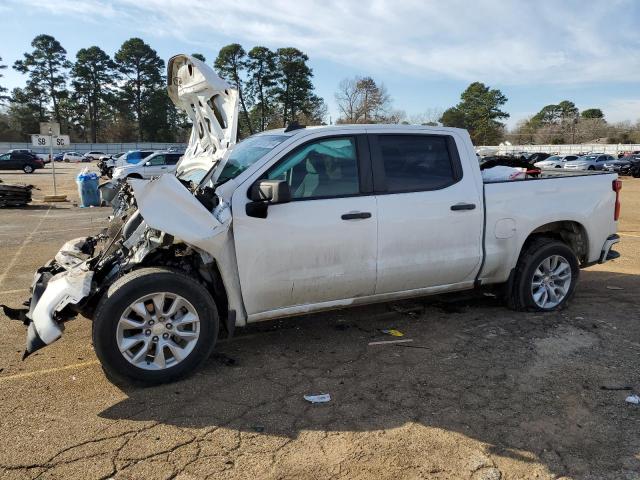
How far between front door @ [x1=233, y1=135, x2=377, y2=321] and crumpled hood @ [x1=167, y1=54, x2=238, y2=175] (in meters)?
0.83

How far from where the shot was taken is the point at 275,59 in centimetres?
7481

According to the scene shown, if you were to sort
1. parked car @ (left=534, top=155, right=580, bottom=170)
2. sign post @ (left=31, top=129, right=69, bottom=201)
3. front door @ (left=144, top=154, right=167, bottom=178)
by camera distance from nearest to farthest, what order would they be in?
sign post @ (left=31, top=129, right=69, bottom=201) → front door @ (left=144, top=154, right=167, bottom=178) → parked car @ (left=534, top=155, right=580, bottom=170)

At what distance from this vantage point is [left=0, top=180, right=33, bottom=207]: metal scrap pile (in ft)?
52.2

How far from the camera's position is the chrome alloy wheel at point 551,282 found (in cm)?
516

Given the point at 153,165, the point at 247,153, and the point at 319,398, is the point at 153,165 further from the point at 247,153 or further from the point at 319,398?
the point at 319,398

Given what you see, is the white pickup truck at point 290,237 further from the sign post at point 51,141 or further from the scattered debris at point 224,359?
the sign post at point 51,141

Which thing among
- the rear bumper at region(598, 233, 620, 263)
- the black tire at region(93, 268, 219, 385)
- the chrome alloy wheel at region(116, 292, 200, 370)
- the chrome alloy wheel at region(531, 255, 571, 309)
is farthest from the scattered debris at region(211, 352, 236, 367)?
the rear bumper at region(598, 233, 620, 263)

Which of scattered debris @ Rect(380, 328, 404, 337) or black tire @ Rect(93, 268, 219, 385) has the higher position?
black tire @ Rect(93, 268, 219, 385)

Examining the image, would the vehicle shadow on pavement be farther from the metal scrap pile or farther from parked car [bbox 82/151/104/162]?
parked car [bbox 82/151/104/162]

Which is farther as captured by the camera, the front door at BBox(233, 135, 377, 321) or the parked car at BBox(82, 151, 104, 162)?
the parked car at BBox(82, 151, 104, 162)

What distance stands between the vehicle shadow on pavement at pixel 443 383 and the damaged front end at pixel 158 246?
0.74m

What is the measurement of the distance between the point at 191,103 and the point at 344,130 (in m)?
1.81

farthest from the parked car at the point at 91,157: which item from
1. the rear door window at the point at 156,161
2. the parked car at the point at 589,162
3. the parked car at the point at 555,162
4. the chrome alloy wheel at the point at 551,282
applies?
the chrome alloy wheel at the point at 551,282

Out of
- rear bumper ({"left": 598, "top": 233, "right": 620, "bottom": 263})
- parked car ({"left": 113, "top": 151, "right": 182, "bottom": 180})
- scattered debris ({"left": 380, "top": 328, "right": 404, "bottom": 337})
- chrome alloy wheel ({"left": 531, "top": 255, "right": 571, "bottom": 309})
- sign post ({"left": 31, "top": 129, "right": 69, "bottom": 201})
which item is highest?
sign post ({"left": 31, "top": 129, "right": 69, "bottom": 201})
